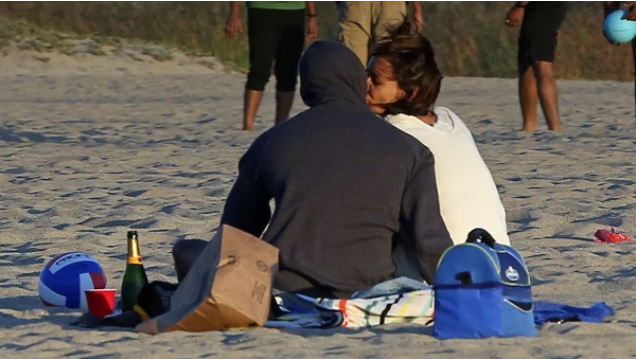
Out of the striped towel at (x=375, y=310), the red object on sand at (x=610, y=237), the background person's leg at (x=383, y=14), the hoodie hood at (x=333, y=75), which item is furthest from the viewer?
the background person's leg at (x=383, y=14)

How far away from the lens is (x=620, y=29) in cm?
812

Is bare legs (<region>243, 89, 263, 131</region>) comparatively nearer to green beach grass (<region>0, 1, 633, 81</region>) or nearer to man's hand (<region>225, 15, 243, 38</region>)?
man's hand (<region>225, 15, 243, 38</region>)

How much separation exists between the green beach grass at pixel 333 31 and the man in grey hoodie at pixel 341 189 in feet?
70.1

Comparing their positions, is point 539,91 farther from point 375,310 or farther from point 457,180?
point 375,310

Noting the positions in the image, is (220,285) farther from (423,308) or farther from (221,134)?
(221,134)

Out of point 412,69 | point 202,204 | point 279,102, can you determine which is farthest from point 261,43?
point 412,69

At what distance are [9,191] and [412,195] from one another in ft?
15.0

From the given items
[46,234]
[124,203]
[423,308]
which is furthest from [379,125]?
[124,203]

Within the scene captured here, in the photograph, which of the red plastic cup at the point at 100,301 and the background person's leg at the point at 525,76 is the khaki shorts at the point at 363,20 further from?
the red plastic cup at the point at 100,301

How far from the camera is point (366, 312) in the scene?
12.9ft

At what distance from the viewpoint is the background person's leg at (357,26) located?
9.59m

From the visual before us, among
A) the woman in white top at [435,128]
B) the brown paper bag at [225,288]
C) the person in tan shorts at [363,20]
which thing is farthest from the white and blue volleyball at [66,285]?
the person in tan shorts at [363,20]

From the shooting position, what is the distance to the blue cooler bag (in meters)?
3.62

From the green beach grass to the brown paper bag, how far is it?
2150 centimetres
